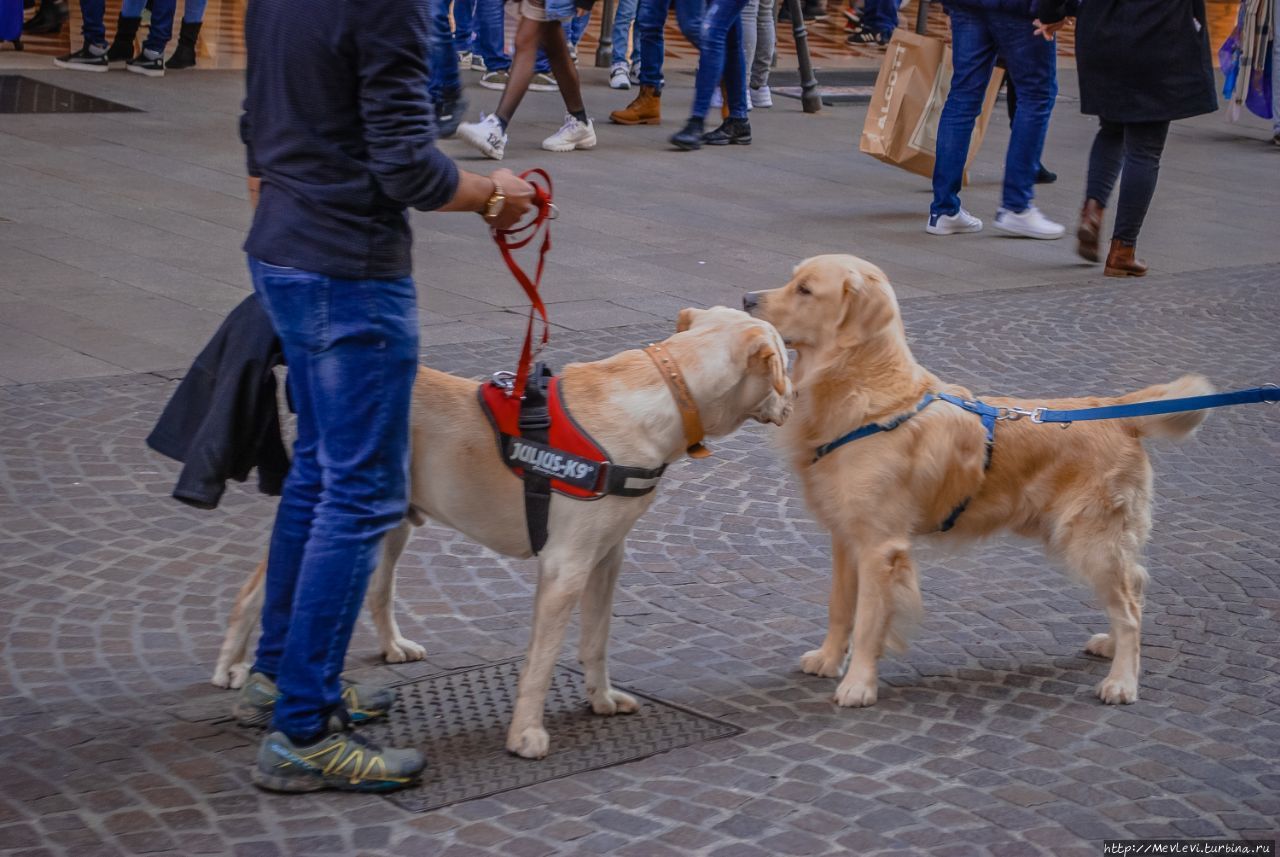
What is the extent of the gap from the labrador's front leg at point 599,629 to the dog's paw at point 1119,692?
1.35 meters

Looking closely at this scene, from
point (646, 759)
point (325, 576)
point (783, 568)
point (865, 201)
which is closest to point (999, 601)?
point (783, 568)

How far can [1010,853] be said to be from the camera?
10.9 ft

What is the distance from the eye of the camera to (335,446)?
10.8 feet

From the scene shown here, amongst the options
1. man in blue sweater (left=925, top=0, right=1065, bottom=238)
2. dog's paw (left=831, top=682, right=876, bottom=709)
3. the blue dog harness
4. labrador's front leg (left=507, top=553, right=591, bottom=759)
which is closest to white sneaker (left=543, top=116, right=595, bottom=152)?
man in blue sweater (left=925, top=0, right=1065, bottom=238)

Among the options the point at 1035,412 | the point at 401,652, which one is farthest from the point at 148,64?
the point at 1035,412

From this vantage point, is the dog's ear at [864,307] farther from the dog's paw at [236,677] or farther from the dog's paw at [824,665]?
the dog's paw at [236,677]

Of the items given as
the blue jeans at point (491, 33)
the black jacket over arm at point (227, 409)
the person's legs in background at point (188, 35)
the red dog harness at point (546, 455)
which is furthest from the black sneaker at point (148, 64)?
the red dog harness at point (546, 455)

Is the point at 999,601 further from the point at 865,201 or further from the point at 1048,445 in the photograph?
the point at 865,201

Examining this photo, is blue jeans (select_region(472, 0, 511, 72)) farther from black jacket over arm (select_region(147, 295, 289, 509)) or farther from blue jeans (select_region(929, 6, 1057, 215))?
black jacket over arm (select_region(147, 295, 289, 509))

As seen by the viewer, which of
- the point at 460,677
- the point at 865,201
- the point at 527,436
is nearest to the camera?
the point at 527,436

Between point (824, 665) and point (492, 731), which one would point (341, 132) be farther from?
point (824, 665)

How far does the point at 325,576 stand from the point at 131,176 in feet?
22.6

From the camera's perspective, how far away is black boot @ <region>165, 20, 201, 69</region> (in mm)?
13491

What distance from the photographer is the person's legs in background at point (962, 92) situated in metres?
9.59
